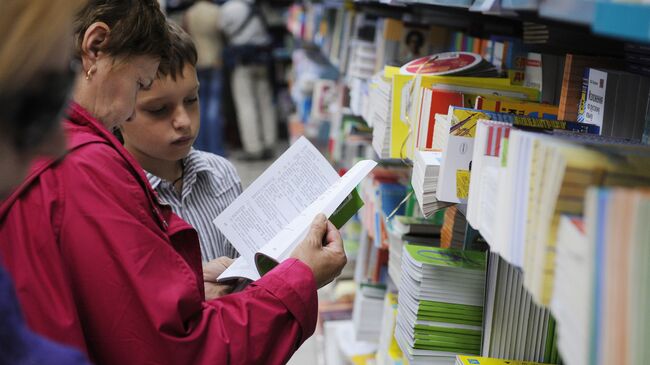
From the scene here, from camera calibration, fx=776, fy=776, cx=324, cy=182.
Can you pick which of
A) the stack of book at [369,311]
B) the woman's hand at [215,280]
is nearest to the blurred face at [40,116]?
the woman's hand at [215,280]

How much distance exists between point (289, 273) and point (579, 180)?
2.53ft

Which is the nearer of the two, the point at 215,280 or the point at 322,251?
the point at 322,251

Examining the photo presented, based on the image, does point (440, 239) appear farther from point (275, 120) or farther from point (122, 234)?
point (275, 120)

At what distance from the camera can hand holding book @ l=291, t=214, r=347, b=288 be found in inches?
64.9

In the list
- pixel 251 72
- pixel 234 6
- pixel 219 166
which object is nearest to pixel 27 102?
pixel 219 166

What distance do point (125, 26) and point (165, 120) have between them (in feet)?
2.02

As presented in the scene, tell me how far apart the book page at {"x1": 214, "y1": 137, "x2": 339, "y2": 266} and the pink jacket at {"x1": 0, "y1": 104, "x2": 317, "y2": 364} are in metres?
0.44

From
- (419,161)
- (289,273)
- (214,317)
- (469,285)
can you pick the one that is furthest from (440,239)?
(214,317)

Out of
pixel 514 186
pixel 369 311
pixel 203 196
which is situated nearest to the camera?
pixel 514 186

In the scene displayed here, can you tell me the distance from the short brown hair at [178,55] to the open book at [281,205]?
40cm

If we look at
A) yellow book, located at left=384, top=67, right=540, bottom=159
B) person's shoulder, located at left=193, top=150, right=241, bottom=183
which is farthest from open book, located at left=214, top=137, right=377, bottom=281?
person's shoulder, located at left=193, top=150, right=241, bottom=183

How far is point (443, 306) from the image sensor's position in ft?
5.91

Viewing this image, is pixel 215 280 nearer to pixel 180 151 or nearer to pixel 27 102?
pixel 180 151

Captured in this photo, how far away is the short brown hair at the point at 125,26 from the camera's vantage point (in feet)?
4.97
